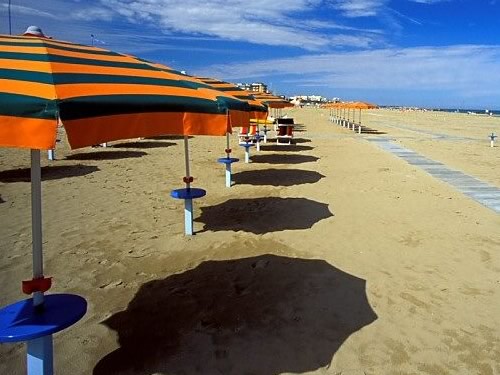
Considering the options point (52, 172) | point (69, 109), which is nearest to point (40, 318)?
point (69, 109)

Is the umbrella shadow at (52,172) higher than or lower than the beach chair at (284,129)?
lower

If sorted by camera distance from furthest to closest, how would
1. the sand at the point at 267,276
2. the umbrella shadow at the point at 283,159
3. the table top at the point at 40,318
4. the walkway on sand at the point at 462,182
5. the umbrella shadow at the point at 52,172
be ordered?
the umbrella shadow at the point at 283,159 → the umbrella shadow at the point at 52,172 → the walkway on sand at the point at 462,182 → the sand at the point at 267,276 → the table top at the point at 40,318

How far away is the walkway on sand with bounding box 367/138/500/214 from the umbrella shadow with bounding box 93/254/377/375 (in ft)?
17.4

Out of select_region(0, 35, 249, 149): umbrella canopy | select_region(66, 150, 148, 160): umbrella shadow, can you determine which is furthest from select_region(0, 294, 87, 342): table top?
select_region(66, 150, 148, 160): umbrella shadow

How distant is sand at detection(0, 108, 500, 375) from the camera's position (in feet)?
11.4

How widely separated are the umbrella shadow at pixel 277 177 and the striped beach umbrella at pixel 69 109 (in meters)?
7.01

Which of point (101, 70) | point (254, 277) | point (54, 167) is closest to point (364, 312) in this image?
point (254, 277)

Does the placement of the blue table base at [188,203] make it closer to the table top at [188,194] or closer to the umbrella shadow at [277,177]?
the table top at [188,194]

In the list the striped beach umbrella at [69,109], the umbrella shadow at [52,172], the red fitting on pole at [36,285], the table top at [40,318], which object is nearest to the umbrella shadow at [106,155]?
the umbrella shadow at [52,172]

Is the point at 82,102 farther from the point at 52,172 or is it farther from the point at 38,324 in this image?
the point at 52,172

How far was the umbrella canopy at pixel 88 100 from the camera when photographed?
198 centimetres

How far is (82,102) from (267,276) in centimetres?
341

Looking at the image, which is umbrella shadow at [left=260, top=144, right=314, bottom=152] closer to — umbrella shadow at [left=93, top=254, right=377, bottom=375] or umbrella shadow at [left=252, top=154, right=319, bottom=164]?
umbrella shadow at [left=252, top=154, right=319, bottom=164]

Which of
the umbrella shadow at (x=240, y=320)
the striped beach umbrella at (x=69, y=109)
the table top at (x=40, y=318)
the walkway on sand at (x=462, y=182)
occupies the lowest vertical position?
the umbrella shadow at (x=240, y=320)
